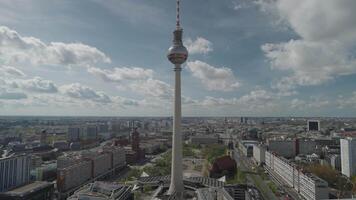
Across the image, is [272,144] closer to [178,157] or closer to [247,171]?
[247,171]

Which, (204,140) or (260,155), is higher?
(204,140)

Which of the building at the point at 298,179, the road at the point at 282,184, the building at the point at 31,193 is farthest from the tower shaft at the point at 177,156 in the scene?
the building at the point at 298,179

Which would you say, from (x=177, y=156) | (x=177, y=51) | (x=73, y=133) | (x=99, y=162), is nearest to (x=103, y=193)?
(x=177, y=156)

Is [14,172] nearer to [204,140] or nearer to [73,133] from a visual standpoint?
[73,133]

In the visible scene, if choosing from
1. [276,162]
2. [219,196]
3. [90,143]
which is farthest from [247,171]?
[90,143]

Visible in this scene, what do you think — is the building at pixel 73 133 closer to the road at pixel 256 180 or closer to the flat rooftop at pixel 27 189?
the road at pixel 256 180
